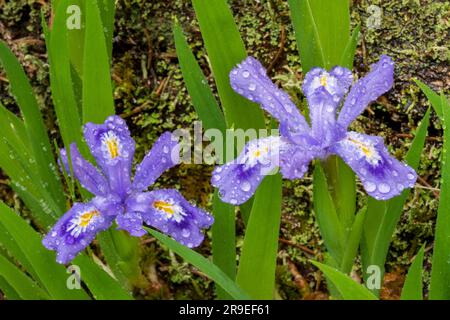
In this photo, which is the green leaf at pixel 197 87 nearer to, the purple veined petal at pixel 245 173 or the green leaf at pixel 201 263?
the purple veined petal at pixel 245 173

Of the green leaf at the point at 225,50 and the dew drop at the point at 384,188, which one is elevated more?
the green leaf at the point at 225,50

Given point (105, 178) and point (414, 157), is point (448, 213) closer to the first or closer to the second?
point (414, 157)

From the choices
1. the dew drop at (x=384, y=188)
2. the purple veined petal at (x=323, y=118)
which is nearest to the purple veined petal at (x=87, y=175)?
the purple veined petal at (x=323, y=118)

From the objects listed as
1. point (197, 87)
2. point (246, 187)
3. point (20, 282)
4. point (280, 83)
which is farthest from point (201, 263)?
point (280, 83)

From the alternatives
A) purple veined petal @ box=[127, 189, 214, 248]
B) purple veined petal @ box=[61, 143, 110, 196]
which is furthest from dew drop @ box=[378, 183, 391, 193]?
purple veined petal @ box=[61, 143, 110, 196]

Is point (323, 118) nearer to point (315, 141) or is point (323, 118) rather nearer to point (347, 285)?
point (315, 141)

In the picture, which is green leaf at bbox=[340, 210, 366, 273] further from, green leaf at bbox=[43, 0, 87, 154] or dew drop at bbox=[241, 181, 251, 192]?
green leaf at bbox=[43, 0, 87, 154]
